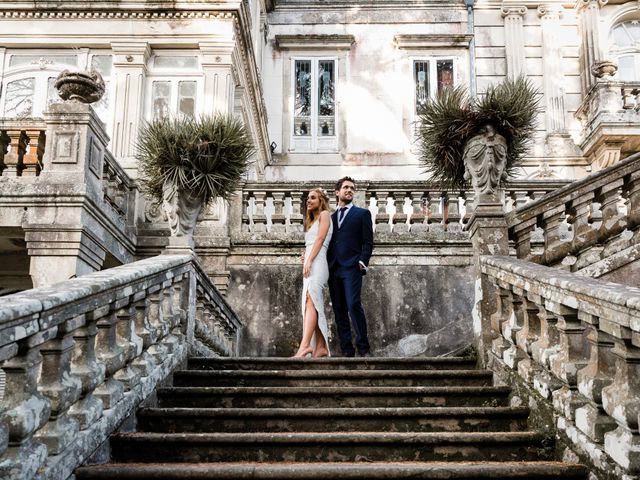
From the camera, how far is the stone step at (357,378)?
598 centimetres

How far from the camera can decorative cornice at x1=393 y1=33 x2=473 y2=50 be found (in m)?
17.5

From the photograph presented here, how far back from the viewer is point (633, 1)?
56.1ft

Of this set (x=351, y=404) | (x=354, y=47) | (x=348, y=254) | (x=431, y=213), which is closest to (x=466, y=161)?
(x=348, y=254)

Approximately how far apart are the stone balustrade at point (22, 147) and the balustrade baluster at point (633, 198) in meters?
6.99

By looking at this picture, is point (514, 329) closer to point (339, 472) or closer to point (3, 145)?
point (339, 472)

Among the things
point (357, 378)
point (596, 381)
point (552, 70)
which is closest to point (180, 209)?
point (357, 378)

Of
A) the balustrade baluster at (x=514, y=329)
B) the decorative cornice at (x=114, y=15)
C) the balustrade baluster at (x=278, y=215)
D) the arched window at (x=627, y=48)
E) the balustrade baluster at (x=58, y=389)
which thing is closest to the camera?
the balustrade baluster at (x=58, y=389)

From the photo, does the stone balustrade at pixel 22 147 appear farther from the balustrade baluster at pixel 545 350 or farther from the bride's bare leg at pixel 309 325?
the balustrade baluster at pixel 545 350

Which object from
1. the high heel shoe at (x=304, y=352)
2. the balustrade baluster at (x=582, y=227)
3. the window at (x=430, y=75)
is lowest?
the high heel shoe at (x=304, y=352)

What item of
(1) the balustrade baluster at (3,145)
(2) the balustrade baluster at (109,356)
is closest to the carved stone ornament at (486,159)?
(2) the balustrade baluster at (109,356)

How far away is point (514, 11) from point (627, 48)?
117 inches

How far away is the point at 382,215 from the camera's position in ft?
35.5

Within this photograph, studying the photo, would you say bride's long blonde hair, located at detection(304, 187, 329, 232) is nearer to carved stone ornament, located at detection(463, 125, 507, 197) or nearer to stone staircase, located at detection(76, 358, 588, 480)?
carved stone ornament, located at detection(463, 125, 507, 197)

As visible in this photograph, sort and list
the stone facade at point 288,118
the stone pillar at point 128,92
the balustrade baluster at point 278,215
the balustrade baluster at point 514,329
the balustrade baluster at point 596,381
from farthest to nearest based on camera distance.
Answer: the stone pillar at point 128,92, the balustrade baluster at point 278,215, the stone facade at point 288,118, the balustrade baluster at point 514,329, the balustrade baluster at point 596,381
